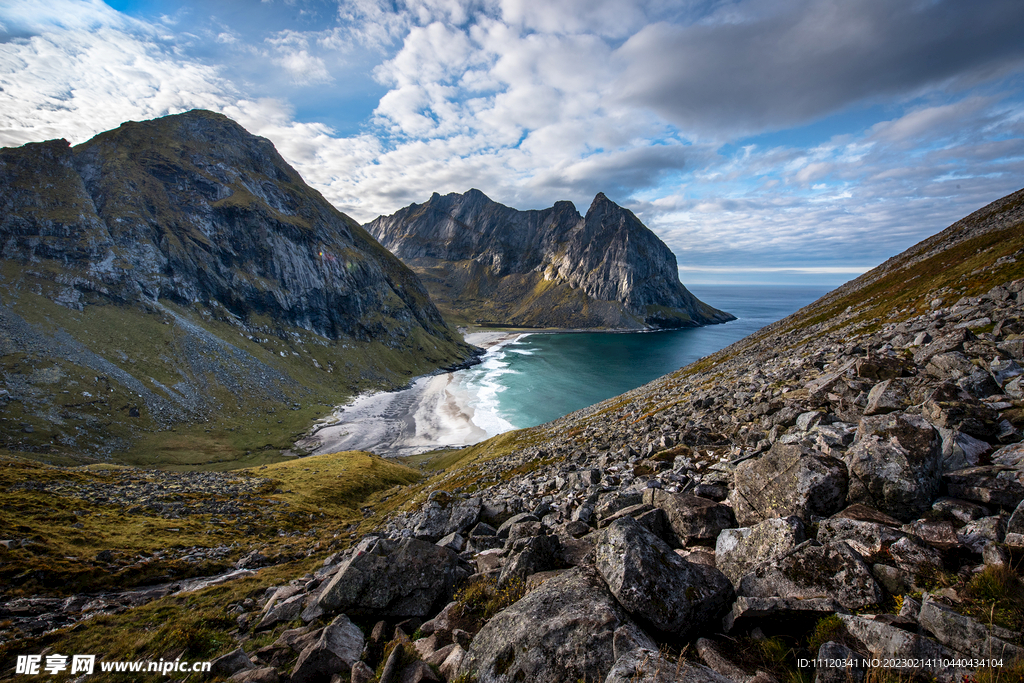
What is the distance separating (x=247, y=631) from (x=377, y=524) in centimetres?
1922

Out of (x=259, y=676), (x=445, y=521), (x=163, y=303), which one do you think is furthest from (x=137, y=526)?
(x=163, y=303)

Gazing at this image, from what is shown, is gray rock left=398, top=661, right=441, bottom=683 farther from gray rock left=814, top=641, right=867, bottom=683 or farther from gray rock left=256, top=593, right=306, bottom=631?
gray rock left=256, top=593, right=306, bottom=631

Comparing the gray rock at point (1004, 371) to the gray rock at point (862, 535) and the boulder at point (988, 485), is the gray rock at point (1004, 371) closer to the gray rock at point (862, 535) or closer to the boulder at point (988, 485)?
the boulder at point (988, 485)

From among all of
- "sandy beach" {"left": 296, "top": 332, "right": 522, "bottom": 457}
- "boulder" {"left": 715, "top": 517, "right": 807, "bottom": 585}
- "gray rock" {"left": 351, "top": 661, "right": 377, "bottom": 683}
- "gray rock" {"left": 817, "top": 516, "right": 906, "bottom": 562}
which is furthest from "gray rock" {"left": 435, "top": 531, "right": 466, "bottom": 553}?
"sandy beach" {"left": 296, "top": 332, "right": 522, "bottom": 457}

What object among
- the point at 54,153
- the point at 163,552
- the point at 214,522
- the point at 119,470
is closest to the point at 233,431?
the point at 119,470

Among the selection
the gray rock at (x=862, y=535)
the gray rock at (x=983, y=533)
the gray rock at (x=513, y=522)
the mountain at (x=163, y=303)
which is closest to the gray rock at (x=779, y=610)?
the gray rock at (x=862, y=535)

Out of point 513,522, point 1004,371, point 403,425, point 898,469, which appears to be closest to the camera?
point 898,469

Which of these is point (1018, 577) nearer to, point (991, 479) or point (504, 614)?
point (991, 479)

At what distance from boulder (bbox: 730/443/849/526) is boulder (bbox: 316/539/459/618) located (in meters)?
9.67

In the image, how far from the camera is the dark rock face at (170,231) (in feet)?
385

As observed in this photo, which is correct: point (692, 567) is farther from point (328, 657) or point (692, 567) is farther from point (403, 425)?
point (403, 425)

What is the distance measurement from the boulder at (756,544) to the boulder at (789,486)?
1022mm

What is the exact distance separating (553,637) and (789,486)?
7584 millimetres

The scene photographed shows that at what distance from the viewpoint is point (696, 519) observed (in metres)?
10.4
